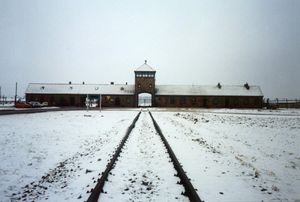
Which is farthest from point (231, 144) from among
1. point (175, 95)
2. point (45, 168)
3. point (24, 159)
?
point (175, 95)

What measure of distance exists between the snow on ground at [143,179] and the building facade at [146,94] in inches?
2024

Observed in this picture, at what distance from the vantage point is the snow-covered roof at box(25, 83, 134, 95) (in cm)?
5956

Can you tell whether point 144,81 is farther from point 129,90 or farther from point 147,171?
point 147,171

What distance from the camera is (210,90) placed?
61938mm

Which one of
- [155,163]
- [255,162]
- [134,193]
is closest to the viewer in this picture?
[134,193]

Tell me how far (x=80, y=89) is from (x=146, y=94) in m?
17.5

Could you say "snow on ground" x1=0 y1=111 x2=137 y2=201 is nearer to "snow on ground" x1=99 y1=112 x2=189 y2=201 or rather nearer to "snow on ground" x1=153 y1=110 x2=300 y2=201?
"snow on ground" x1=99 y1=112 x2=189 y2=201

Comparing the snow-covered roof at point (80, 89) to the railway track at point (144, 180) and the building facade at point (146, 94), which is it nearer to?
the building facade at point (146, 94)

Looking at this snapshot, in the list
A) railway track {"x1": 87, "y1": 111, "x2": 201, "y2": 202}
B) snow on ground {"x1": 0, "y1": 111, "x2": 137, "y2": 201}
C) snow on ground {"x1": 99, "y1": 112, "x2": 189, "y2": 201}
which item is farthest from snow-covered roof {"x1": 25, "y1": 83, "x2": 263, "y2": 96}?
railway track {"x1": 87, "y1": 111, "x2": 201, "y2": 202}

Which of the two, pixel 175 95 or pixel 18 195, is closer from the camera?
pixel 18 195

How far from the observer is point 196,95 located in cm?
6009

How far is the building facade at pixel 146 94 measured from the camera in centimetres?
5822

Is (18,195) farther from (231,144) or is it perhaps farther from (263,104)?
(263,104)

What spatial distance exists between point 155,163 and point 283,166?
11.7 feet
